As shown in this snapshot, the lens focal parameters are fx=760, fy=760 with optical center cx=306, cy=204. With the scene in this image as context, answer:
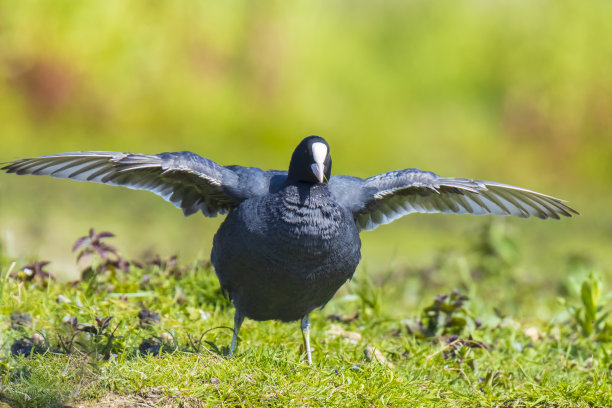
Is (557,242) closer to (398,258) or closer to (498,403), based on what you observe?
(398,258)

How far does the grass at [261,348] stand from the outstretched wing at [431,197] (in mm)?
616

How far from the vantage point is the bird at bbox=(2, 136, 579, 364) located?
12.2 feet

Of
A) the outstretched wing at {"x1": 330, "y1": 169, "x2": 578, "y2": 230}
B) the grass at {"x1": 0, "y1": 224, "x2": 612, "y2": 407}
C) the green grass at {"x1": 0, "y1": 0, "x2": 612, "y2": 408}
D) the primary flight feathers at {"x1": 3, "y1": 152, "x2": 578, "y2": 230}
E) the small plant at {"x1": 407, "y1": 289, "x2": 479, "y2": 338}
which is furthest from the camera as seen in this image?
the green grass at {"x1": 0, "y1": 0, "x2": 612, "y2": 408}

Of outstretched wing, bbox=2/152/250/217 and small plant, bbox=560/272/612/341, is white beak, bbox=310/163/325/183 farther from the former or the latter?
small plant, bbox=560/272/612/341

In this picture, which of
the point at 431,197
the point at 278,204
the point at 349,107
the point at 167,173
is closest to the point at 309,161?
the point at 278,204

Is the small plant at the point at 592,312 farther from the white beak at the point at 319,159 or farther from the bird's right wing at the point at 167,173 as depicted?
the bird's right wing at the point at 167,173

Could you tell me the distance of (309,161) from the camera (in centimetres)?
381

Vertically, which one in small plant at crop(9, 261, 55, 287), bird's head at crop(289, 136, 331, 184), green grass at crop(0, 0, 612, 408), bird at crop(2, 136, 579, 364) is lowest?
small plant at crop(9, 261, 55, 287)

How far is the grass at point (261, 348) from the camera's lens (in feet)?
11.0

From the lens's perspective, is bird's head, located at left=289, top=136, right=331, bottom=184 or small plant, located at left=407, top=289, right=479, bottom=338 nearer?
bird's head, located at left=289, top=136, right=331, bottom=184

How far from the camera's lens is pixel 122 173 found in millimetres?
3977

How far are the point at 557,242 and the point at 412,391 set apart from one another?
6.24m

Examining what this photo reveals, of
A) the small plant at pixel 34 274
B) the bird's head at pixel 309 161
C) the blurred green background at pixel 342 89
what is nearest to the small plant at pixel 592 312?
the bird's head at pixel 309 161

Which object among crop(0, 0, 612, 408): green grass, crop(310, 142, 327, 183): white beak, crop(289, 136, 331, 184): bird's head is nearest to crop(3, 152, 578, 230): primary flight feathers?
crop(289, 136, 331, 184): bird's head
